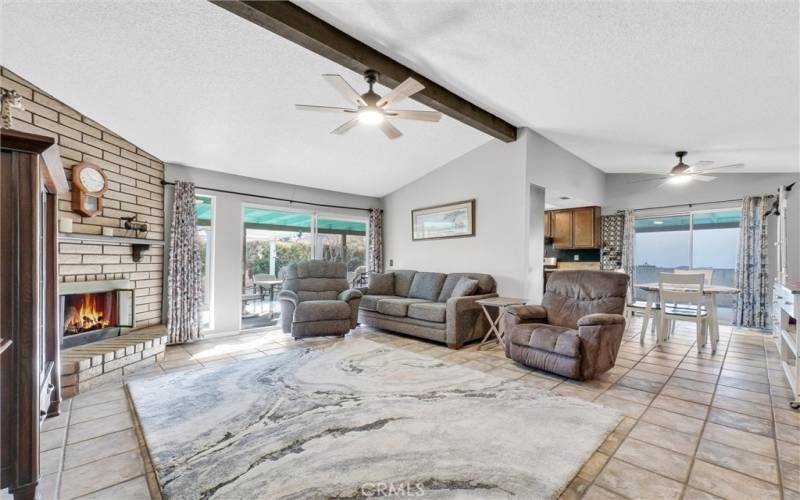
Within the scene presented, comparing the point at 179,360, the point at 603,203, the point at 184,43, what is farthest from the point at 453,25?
the point at 603,203

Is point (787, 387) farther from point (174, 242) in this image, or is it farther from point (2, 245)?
point (174, 242)

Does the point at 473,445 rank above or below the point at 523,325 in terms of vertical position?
below

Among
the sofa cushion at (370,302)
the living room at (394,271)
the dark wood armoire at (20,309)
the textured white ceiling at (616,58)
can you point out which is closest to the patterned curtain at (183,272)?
the living room at (394,271)

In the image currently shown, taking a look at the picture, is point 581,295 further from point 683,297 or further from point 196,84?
point 196,84

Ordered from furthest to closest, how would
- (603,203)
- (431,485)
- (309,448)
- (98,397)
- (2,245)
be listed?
(603,203) < (98,397) < (309,448) < (431,485) < (2,245)

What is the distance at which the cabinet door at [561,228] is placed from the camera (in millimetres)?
7082

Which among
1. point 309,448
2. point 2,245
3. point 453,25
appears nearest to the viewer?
point 2,245

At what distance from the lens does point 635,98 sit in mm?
3232

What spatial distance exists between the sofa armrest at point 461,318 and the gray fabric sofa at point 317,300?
1441 millimetres

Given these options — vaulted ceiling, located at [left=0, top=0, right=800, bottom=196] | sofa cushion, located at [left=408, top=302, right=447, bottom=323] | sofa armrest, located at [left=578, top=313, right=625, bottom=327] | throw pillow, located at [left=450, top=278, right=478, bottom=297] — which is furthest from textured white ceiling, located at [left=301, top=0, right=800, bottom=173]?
sofa cushion, located at [left=408, top=302, right=447, bottom=323]

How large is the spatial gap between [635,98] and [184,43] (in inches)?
153

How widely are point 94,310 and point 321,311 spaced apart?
7.80ft

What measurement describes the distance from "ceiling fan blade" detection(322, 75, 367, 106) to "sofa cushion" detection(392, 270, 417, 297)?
338cm

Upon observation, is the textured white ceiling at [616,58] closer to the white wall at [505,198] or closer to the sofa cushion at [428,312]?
the white wall at [505,198]
